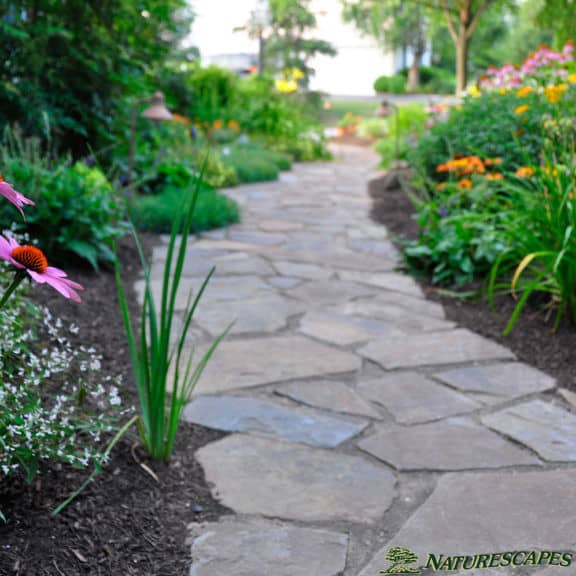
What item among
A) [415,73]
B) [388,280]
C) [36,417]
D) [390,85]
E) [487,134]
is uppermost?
[415,73]

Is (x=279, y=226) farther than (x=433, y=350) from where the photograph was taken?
Yes

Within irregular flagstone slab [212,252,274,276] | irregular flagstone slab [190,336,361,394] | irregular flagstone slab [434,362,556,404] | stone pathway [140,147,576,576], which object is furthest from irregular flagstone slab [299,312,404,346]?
Result: irregular flagstone slab [212,252,274,276]

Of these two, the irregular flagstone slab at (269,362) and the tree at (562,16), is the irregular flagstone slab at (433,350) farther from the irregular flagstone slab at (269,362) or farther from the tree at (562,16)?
the tree at (562,16)

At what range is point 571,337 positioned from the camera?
10.5ft

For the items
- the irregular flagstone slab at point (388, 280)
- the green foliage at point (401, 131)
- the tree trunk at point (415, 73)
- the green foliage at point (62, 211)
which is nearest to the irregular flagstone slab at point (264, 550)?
the green foliage at point (62, 211)

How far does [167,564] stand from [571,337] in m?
2.19

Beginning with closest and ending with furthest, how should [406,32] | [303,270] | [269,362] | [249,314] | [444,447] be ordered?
[444,447] → [269,362] → [249,314] → [303,270] → [406,32]

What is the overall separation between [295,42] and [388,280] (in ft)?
41.3

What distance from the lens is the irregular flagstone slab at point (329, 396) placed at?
265 cm

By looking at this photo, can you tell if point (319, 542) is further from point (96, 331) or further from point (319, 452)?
point (96, 331)

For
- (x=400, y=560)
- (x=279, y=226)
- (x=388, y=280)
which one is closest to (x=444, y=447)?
(x=400, y=560)

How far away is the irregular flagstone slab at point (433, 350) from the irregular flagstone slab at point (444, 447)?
61 centimetres

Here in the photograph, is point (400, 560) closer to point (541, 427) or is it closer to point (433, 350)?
point (541, 427)

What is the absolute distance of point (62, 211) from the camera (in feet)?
12.5
